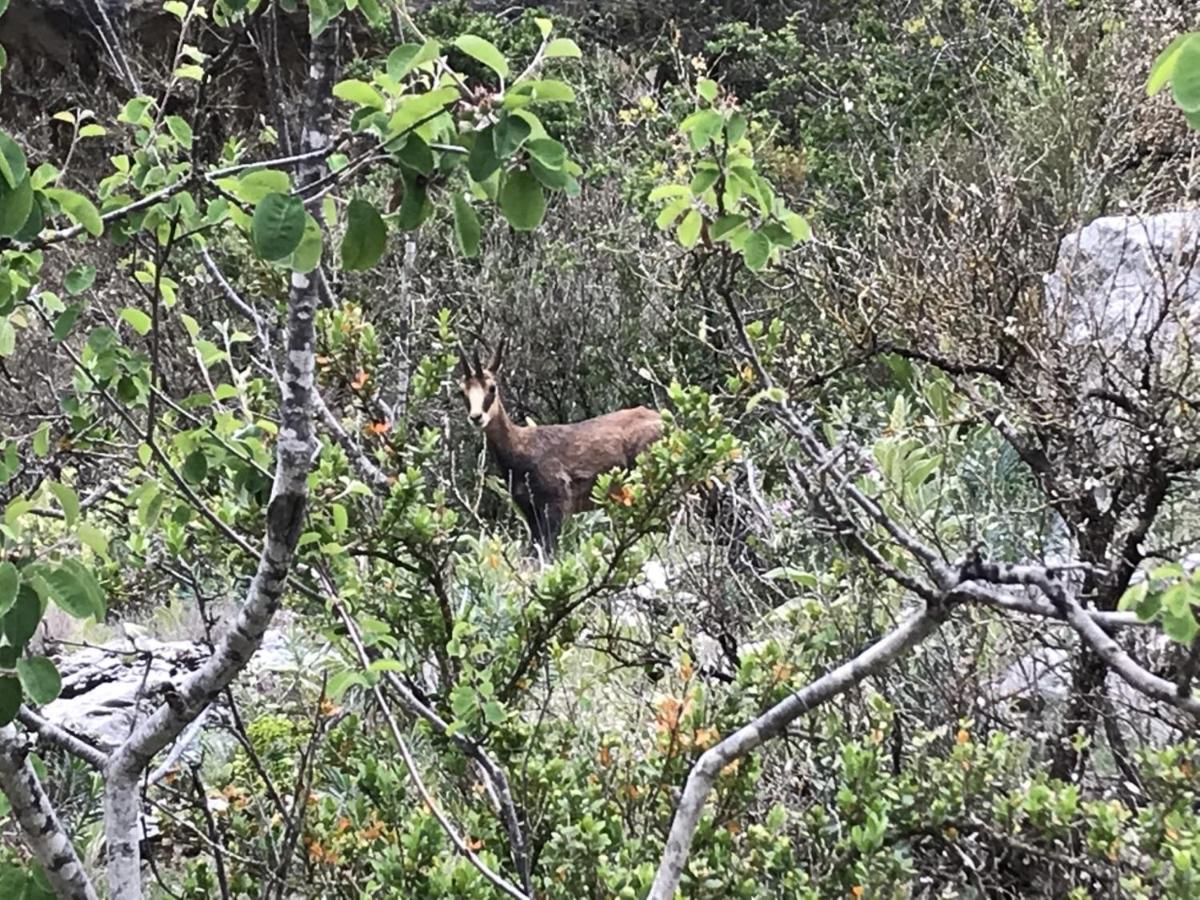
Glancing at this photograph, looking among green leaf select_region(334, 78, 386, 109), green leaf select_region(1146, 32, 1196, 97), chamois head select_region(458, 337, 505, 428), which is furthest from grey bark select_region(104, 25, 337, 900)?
chamois head select_region(458, 337, 505, 428)

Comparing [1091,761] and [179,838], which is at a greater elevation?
[1091,761]

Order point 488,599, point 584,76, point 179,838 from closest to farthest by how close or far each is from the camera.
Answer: point 179,838
point 488,599
point 584,76

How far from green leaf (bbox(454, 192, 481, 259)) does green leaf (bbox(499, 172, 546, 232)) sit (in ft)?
0.15

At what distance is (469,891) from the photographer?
6.44 feet

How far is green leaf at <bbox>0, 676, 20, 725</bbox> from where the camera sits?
1279 mm

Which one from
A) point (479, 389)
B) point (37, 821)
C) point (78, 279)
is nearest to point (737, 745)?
point (37, 821)

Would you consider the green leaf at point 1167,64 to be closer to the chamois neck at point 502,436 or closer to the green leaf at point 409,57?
the green leaf at point 409,57

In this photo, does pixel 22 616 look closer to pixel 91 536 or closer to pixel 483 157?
pixel 91 536

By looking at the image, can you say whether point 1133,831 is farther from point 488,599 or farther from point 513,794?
point 488,599

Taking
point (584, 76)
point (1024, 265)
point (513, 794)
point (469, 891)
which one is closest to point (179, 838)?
point (513, 794)

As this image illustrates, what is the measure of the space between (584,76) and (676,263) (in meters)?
→ 4.20

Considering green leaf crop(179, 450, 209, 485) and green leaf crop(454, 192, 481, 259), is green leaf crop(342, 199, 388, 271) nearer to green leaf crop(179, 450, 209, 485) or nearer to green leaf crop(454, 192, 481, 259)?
green leaf crop(454, 192, 481, 259)

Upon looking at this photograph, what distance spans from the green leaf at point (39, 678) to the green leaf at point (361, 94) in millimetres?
665

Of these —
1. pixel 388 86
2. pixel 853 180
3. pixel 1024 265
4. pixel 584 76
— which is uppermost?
pixel 584 76
